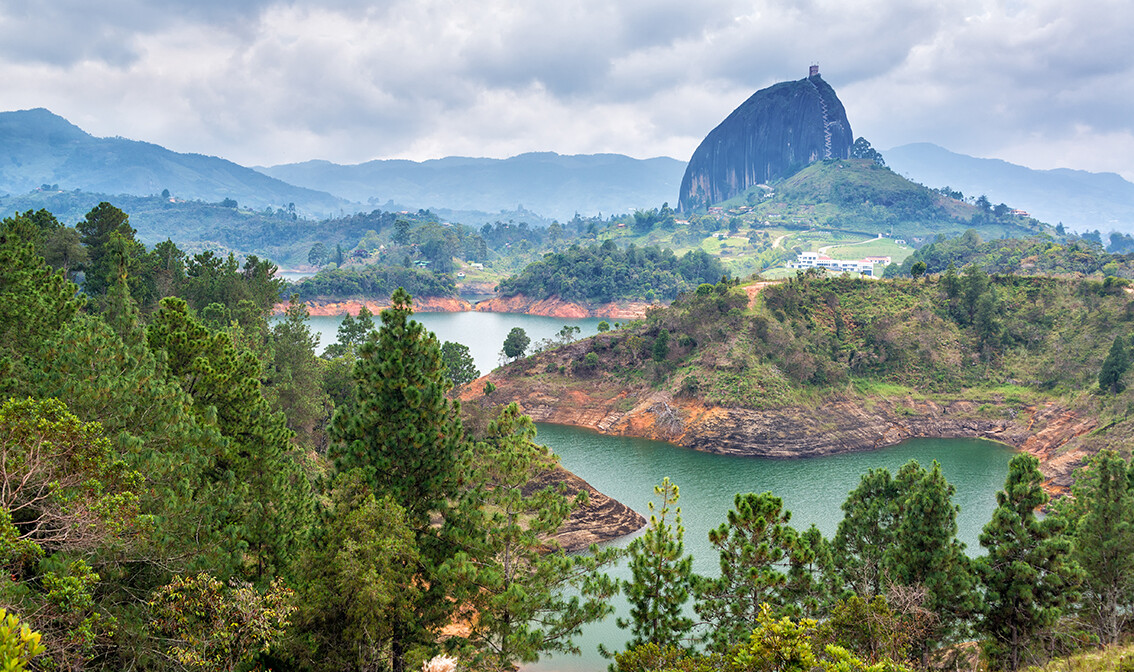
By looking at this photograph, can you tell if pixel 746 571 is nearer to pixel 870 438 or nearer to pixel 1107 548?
pixel 1107 548

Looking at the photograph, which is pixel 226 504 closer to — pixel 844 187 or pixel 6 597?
pixel 6 597

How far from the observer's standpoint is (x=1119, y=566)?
60.8 feet

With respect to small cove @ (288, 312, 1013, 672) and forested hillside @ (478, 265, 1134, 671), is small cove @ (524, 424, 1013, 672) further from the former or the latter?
forested hillside @ (478, 265, 1134, 671)

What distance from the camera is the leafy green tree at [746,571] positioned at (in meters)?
16.3

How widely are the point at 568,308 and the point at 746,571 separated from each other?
103456 millimetres

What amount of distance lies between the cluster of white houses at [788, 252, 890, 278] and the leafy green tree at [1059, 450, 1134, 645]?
3986 inches

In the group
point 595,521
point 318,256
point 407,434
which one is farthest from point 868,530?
point 318,256

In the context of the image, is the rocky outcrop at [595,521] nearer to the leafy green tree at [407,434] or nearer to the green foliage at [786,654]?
the leafy green tree at [407,434]

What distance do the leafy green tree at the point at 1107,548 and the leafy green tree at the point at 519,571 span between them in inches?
A: 499

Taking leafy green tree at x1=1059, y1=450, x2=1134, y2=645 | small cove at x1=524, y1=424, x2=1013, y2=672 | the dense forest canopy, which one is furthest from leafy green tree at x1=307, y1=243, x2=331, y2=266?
leafy green tree at x1=1059, y1=450, x2=1134, y2=645

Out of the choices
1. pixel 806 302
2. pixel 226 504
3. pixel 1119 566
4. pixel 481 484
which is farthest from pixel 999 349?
pixel 226 504

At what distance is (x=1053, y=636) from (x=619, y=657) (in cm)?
1085

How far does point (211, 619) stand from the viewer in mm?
12055

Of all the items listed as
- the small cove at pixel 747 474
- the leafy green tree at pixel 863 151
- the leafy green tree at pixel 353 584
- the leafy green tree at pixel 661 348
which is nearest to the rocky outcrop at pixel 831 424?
the small cove at pixel 747 474
